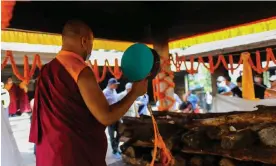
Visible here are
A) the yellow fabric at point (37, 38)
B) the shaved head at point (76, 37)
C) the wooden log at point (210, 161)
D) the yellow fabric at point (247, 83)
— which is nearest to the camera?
the shaved head at point (76, 37)

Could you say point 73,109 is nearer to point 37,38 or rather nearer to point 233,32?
point 37,38

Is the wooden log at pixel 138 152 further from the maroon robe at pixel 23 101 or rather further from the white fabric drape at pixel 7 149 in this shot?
the maroon robe at pixel 23 101

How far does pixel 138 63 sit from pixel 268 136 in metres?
1.09

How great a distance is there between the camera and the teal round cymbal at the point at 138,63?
1616 millimetres

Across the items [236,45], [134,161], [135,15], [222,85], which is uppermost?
[135,15]

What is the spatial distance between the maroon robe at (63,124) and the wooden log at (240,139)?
3.43ft

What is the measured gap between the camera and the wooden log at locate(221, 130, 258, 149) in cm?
204

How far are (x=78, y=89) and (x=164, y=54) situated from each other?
3.04 meters

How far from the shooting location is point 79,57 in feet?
4.90

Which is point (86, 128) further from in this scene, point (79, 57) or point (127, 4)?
point (127, 4)

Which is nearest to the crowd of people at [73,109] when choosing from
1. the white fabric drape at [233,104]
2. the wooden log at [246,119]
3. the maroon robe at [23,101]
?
the wooden log at [246,119]

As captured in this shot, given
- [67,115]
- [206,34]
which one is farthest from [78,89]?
[206,34]

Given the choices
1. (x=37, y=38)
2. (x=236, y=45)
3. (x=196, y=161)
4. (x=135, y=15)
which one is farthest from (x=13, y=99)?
(x=196, y=161)

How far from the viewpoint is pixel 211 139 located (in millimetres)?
2320
